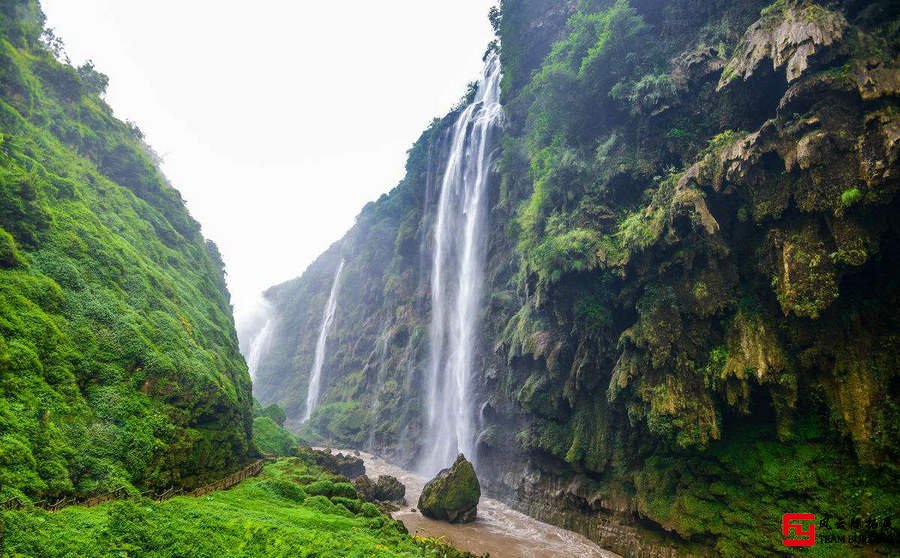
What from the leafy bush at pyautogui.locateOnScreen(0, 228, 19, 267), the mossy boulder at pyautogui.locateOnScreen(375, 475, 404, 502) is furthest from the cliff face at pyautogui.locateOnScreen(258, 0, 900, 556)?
the leafy bush at pyautogui.locateOnScreen(0, 228, 19, 267)

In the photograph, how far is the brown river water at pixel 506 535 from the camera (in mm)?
16578

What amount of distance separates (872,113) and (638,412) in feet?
38.3

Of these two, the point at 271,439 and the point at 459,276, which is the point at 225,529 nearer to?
the point at 271,439

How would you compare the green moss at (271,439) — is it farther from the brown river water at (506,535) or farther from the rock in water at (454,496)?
the rock in water at (454,496)

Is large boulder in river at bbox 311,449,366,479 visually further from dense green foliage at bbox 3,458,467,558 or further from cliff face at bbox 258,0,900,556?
dense green foliage at bbox 3,458,467,558

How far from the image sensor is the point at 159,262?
78.7ft

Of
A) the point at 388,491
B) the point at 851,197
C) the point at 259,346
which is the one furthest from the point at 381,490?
the point at 259,346

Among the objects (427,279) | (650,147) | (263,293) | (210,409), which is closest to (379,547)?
(210,409)

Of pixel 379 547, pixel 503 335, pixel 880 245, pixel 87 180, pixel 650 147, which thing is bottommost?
pixel 379 547

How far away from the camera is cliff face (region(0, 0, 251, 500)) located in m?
10.9

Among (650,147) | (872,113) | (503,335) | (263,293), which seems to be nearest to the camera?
(872,113)

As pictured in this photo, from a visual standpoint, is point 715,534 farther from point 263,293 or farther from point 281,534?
point 263,293

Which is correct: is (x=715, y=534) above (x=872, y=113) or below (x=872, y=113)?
below

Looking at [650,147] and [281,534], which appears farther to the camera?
[650,147]
